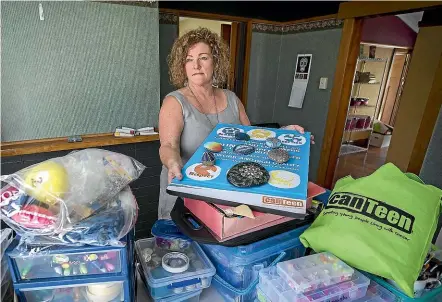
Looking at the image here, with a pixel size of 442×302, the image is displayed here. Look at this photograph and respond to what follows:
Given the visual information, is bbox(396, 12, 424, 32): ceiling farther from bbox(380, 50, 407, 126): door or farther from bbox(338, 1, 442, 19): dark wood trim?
bbox(338, 1, 442, 19): dark wood trim

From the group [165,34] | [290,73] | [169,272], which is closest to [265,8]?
[290,73]

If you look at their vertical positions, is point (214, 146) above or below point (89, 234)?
above

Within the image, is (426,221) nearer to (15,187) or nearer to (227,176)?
(227,176)

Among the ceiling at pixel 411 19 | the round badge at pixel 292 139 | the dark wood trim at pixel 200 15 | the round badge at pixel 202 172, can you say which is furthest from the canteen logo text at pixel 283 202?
the ceiling at pixel 411 19

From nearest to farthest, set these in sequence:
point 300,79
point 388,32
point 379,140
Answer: point 300,79
point 388,32
point 379,140

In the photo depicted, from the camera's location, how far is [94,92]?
175cm

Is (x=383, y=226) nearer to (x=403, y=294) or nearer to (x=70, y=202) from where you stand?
(x=403, y=294)

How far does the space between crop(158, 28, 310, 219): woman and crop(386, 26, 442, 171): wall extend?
262 centimetres

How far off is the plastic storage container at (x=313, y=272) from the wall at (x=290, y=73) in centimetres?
204

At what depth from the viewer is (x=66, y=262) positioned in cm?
50

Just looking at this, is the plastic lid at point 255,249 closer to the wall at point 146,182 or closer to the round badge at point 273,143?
the round badge at point 273,143

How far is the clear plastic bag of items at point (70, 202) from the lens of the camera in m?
0.47

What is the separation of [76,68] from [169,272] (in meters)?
1.51

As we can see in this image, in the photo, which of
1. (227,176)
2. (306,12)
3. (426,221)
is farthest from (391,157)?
(227,176)
